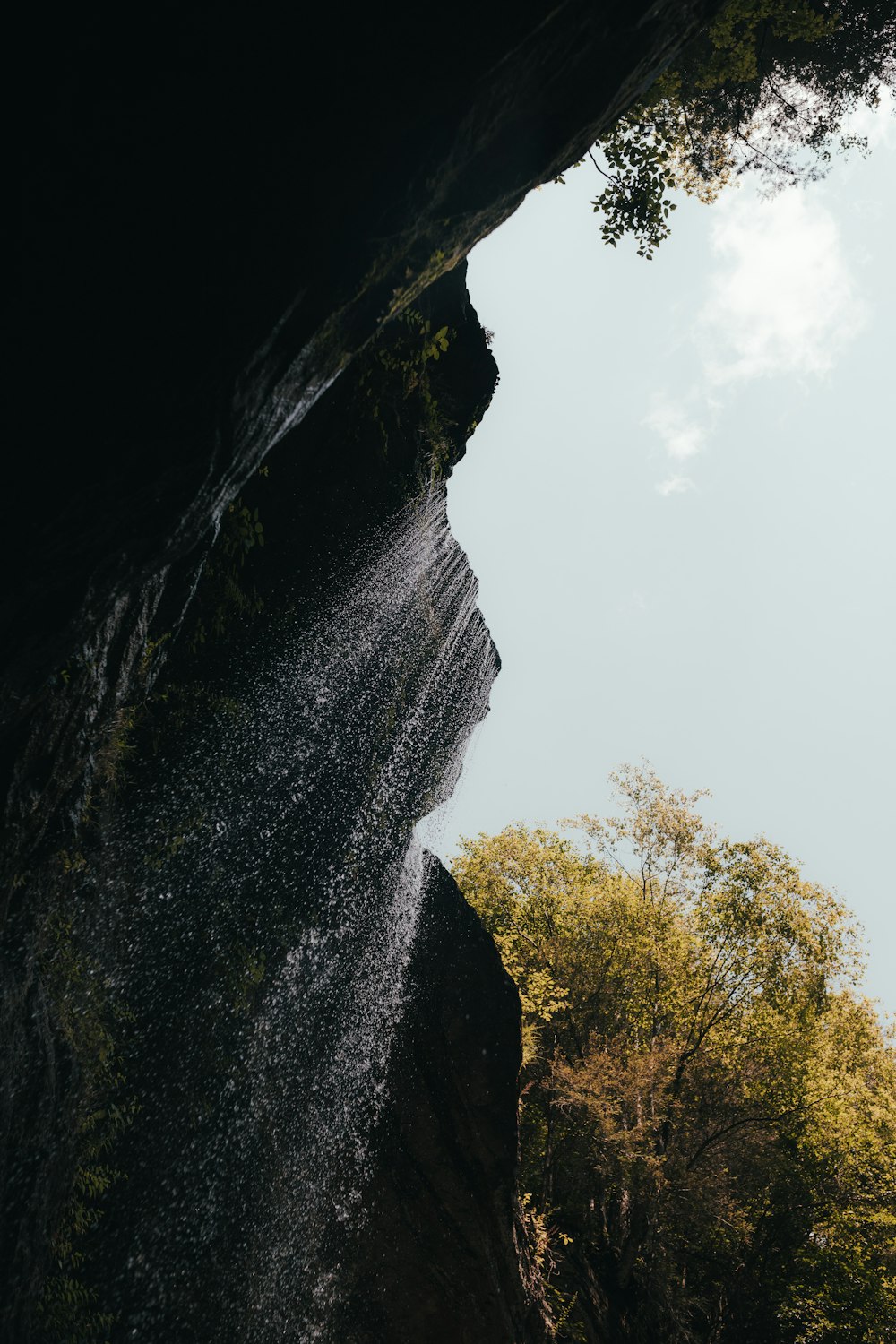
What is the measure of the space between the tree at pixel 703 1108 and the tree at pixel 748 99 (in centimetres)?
1721

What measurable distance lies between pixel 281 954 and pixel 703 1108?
45.1 ft

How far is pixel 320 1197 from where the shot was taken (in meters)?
10.5

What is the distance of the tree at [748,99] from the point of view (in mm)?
10008

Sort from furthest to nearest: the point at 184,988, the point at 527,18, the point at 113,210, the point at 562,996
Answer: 1. the point at 562,996
2. the point at 184,988
3. the point at 527,18
4. the point at 113,210

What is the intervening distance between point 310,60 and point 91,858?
7.42m

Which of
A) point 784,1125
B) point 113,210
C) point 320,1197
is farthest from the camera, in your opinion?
point 784,1125

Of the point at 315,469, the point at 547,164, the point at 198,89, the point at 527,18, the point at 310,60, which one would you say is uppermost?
the point at 315,469

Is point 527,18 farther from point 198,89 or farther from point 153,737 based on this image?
point 153,737

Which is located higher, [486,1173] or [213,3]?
[213,3]

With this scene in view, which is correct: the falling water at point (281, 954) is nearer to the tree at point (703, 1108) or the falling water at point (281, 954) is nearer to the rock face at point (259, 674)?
the rock face at point (259, 674)

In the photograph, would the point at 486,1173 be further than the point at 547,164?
Yes

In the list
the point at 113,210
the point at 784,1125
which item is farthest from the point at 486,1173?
the point at 113,210

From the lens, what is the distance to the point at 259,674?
9.40 metres

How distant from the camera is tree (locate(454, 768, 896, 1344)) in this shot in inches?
594
